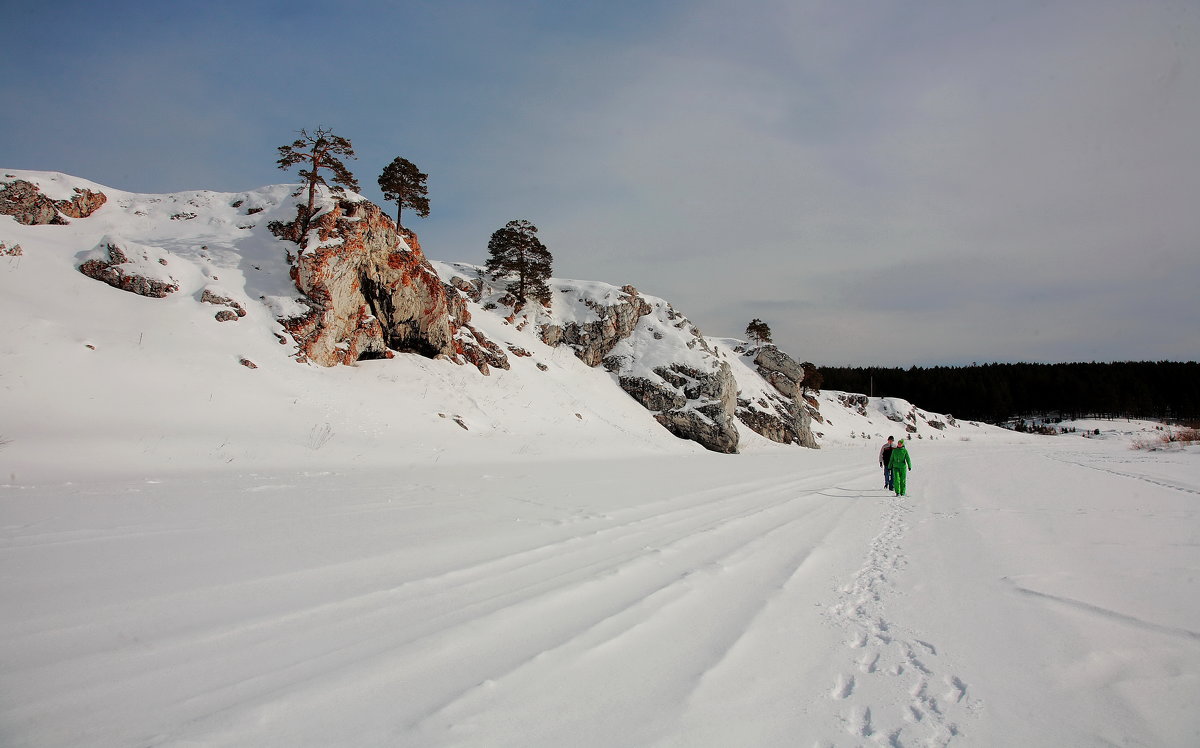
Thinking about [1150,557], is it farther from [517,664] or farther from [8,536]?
[8,536]

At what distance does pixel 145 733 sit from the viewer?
234cm

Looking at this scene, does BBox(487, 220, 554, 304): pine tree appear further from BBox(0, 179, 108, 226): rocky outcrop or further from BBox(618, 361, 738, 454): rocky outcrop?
BBox(0, 179, 108, 226): rocky outcrop

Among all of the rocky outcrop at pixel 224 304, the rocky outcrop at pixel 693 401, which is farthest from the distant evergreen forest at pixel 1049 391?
the rocky outcrop at pixel 224 304

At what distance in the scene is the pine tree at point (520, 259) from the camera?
3509cm

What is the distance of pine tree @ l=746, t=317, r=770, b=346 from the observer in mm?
56531

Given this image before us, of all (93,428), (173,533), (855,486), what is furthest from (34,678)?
(855,486)

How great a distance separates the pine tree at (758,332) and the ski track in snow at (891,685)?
53.9 m

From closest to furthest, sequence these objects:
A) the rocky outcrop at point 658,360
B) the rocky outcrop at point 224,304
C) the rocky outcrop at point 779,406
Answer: the rocky outcrop at point 224,304 → the rocky outcrop at point 658,360 → the rocky outcrop at point 779,406

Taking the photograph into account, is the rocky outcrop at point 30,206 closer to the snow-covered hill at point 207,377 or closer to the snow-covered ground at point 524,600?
the snow-covered hill at point 207,377

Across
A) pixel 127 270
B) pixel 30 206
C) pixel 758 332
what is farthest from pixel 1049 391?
pixel 30 206

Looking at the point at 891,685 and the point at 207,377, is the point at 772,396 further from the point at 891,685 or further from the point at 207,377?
the point at 891,685

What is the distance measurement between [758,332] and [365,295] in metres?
44.7

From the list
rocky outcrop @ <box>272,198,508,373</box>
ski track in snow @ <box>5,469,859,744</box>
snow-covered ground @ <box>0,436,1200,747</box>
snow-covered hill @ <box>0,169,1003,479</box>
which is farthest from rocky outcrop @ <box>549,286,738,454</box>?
ski track in snow @ <box>5,469,859,744</box>

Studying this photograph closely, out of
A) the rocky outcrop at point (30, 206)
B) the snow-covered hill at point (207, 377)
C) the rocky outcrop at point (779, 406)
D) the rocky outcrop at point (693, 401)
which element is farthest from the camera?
the rocky outcrop at point (779, 406)
